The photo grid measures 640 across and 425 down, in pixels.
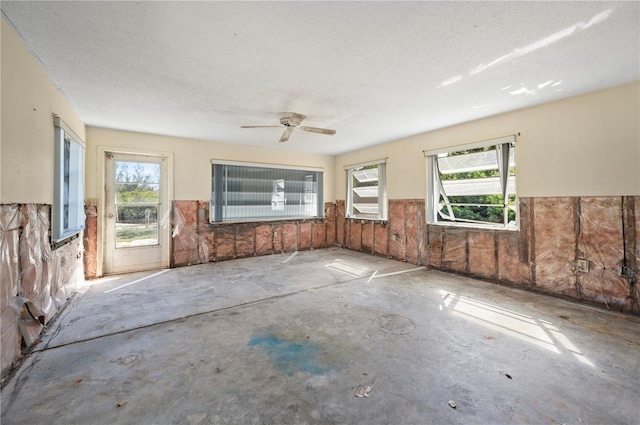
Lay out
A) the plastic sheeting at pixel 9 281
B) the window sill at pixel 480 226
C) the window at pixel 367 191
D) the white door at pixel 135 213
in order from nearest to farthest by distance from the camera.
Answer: the plastic sheeting at pixel 9 281 < the window sill at pixel 480 226 < the white door at pixel 135 213 < the window at pixel 367 191

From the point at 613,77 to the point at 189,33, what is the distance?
4313 millimetres

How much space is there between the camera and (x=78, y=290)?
3846mm

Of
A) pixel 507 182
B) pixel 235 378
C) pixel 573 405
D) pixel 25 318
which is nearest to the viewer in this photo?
pixel 573 405

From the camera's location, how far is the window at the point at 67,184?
302 cm

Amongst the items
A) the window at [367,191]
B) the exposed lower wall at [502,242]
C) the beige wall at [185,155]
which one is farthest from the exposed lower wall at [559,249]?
the beige wall at [185,155]

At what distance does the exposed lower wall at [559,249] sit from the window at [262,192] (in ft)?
9.94

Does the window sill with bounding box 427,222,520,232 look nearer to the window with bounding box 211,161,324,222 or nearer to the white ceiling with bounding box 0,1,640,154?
the white ceiling with bounding box 0,1,640,154

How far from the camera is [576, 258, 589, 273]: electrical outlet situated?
131 inches

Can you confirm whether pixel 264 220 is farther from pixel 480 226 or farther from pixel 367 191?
pixel 480 226

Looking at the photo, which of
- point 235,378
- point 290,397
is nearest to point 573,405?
point 290,397

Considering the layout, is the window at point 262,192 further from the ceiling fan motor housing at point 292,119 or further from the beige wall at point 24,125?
the beige wall at point 24,125

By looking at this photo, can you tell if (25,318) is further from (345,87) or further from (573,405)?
(573,405)

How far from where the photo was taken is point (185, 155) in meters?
5.41

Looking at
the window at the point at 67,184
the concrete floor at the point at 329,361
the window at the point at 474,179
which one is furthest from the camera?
the window at the point at 474,179
